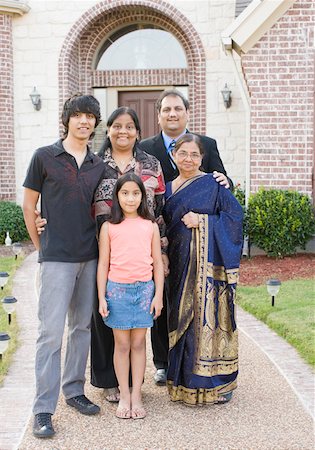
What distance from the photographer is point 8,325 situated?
6.30m

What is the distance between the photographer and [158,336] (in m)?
Answer: 4.70

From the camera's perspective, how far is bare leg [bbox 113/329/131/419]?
399 centimetres

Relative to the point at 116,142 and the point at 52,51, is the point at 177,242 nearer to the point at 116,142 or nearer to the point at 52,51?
the point at 116,142

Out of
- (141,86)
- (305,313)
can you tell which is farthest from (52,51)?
(305,313)

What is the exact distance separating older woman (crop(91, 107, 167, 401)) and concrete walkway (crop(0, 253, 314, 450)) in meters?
0.22

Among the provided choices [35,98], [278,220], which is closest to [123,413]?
[278,220]

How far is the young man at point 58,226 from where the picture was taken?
377cm

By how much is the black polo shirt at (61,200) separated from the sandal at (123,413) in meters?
0.97

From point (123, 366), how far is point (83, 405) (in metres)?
0.35

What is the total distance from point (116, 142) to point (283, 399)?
6.70 feet

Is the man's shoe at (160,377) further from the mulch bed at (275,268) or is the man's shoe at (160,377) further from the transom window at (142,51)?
the transom window at (142,51)

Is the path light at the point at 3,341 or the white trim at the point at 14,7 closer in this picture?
the path light at the point at 3,341

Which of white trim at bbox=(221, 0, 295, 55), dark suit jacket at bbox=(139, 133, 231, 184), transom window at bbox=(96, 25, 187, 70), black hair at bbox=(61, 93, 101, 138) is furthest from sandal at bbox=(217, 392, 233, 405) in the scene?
transom window at bbox=(96, 25, 187, 70)

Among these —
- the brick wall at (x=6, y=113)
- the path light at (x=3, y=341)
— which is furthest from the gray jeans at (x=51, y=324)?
the brick wall at (x=6, y=113)
